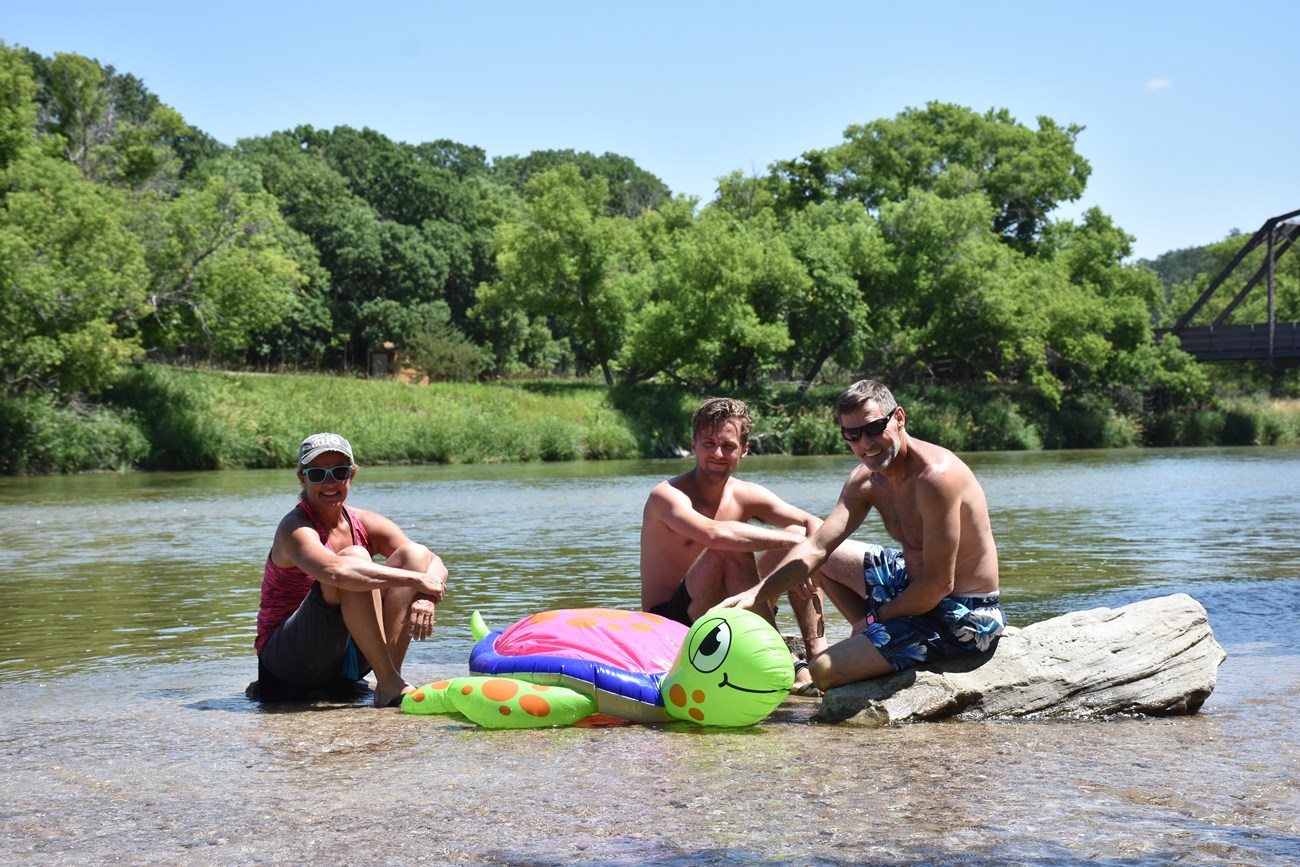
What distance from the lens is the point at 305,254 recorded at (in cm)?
6494

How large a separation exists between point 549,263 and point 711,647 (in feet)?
171

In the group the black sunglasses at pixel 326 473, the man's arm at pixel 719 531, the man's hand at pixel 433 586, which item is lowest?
the man's hand at pixel 433 586

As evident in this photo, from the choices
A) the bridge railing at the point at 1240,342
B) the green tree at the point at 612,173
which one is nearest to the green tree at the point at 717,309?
the bridge railing at the point at 1240,342

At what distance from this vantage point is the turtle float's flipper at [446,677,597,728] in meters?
6.91

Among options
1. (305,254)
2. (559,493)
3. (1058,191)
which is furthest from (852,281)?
(559,493)

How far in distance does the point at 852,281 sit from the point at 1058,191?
20252mm

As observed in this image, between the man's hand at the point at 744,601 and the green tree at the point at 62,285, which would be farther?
the green tree at the point at 62,285

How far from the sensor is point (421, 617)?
7.19 m

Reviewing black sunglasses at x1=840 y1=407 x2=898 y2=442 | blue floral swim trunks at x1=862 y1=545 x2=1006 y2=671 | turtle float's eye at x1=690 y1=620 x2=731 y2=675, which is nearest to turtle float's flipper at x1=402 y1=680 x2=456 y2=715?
turtle float's eye at x1=690 y1=620 x2=731 y2=675

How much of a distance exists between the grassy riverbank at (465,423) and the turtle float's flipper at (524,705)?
112 feet

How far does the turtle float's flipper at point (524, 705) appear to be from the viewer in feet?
22.7

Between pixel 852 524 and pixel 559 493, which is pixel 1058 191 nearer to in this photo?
pixel 559 493

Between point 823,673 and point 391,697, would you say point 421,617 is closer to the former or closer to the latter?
point 391,697

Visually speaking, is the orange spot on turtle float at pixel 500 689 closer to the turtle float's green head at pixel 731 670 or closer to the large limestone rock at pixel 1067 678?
the turtle float's green head at pixel 731 670
